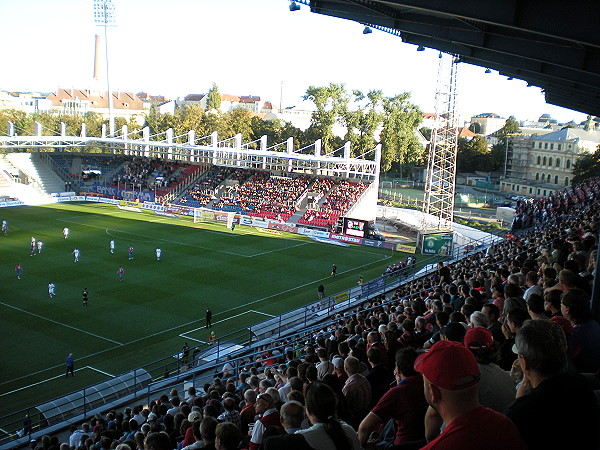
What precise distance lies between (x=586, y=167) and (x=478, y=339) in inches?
2971

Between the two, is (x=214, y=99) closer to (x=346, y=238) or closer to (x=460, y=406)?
(x=346, y=238)

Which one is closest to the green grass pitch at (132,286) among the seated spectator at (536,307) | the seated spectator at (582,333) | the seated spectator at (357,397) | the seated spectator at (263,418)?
the seated spectator at (263,418)

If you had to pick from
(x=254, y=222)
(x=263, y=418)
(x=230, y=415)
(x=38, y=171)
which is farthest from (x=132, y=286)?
(x=38, y=171)

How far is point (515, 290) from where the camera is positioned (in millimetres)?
8297

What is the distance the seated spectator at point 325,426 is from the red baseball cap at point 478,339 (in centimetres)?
147

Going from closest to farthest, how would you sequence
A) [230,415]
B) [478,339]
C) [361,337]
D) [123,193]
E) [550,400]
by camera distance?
[550,400] < [478,339] < [230,415] < [361,337] < [123,193]

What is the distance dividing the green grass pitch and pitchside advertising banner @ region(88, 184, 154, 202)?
10759 millimetres

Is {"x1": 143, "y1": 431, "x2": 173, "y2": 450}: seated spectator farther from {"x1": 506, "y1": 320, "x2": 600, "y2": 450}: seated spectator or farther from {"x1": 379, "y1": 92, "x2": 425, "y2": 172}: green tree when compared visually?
{"x1": 379, "y1": 92, "x2": 425, "y2": 172}: green tree

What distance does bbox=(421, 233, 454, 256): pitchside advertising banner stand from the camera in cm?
4241

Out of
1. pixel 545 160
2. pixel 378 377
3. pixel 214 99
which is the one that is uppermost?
pixel 214 99

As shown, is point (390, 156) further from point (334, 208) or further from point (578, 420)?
point (578, 420)

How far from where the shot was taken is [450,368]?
2949 mm

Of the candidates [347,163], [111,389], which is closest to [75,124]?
[347,163]

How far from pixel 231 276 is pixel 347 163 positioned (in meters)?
25.0
